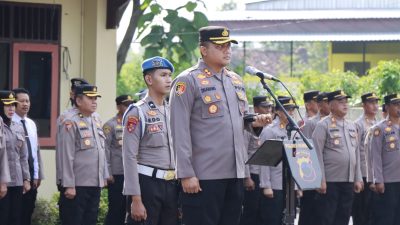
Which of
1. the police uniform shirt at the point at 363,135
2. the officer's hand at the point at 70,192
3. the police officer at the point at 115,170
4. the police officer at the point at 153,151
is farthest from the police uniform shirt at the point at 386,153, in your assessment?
the police officer at the point at 153,151

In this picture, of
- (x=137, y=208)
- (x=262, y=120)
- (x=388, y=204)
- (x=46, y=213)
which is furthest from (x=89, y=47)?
(x=262, y=120)

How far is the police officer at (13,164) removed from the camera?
13336 mm

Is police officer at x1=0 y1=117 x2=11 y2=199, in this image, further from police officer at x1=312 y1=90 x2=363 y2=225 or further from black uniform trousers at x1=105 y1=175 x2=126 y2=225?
police officer at x1=312 y1=90 x2=363 y2=225

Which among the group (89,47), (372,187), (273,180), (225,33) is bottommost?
(372,187)

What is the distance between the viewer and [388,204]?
50.2 feet

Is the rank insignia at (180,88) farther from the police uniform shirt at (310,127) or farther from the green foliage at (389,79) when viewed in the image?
the green foliage at (389,79)

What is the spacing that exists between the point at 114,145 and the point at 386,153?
3.88m

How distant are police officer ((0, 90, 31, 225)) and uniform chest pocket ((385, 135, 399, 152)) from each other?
5149 millimetres

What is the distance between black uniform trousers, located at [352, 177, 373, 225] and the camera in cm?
1645

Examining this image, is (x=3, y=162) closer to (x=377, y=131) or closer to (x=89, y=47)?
(x=89, y=47)

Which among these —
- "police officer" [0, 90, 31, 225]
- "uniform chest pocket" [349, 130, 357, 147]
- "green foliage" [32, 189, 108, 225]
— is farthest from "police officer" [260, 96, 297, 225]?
"police officer" [0, 90, 31, 225]

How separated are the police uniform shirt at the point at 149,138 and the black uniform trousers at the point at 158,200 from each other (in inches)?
6.5

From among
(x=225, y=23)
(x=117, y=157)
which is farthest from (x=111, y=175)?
(x=225, y=23)

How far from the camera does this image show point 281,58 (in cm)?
6500
